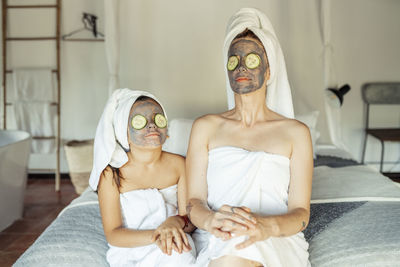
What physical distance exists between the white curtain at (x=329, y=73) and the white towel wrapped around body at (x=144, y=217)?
229cm

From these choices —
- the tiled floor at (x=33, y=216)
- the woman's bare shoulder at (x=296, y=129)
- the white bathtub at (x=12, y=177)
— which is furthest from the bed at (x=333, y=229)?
the white bathtub at (x=12, y=177)

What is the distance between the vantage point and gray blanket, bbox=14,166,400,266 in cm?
143

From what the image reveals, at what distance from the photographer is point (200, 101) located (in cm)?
425

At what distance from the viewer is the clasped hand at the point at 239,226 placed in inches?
45.6

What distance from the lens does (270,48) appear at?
156 centimetres

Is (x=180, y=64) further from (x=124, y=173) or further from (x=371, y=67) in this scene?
(x=124, y=173)

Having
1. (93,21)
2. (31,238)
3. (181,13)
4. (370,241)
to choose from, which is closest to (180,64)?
(181,13)

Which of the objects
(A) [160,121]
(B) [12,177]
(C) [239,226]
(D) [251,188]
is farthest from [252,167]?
(B) [12,177]

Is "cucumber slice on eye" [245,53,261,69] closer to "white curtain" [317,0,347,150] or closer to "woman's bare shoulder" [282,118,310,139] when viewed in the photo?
"woman's bare shoulder" [282,118,310,139]

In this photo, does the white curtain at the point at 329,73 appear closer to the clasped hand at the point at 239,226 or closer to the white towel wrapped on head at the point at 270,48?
the white towel wrapped on head at the point at 270,48

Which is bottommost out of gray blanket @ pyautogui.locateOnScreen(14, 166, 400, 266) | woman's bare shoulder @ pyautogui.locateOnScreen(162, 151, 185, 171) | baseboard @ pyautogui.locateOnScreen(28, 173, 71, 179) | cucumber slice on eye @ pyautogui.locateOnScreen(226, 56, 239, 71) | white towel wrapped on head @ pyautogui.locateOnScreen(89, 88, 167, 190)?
baseboard @ pyautogui.locateOnScreen(28, 173, 71, 179)

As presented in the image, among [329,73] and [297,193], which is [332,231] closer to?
[297,193]

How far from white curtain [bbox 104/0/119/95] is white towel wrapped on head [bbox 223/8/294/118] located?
210 cm

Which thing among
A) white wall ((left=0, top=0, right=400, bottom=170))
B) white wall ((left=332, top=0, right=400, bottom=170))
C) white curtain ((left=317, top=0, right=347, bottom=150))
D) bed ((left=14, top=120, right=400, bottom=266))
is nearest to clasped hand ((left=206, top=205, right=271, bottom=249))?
bed ((left=14, top=120, right=400, bottom=266))
